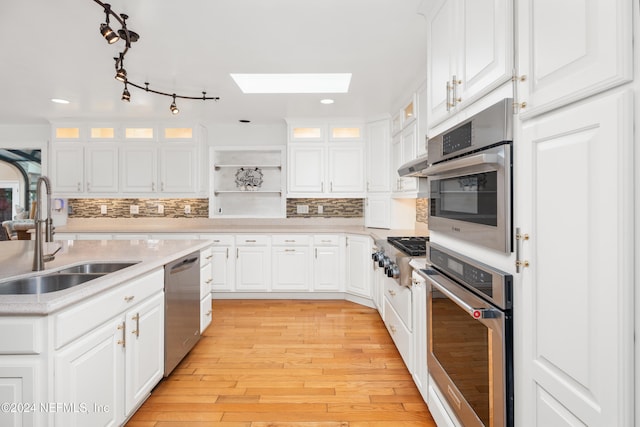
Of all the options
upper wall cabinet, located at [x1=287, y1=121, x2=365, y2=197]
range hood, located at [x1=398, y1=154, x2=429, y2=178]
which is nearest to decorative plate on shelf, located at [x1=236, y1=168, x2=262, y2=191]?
upper wall cabinet, located at [x1=287, y1=121, x2=365, y2=197]

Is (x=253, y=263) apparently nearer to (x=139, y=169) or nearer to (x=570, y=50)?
(x=139, y=169)

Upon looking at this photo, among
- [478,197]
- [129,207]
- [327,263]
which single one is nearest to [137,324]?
[478,197]

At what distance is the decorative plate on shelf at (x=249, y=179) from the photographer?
5027 millimetres

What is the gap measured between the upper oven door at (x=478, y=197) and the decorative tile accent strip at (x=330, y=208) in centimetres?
325

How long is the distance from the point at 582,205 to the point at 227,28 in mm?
2183

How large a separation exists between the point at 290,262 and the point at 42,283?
2.82 meters

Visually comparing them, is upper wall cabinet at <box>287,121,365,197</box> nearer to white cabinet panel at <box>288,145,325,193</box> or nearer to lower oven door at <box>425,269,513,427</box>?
white cabinet panel at <box>288,145,325,193</box>

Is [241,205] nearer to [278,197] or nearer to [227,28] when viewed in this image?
[278,197]

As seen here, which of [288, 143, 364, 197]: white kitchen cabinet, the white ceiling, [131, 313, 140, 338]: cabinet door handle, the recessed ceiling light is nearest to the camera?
[131, 313, 140, 338]: cabinet door handle

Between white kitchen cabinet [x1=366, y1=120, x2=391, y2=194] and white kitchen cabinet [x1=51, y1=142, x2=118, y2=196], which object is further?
white kitchen cabinet [x1=51, y1=142, x2=118, y2=196]

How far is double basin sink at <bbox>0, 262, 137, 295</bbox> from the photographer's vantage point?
166 cm

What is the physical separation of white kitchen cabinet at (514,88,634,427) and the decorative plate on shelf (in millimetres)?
4271

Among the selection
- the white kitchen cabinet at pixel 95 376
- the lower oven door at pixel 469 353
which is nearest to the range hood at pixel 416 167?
the lower oven door at pixel 469 353

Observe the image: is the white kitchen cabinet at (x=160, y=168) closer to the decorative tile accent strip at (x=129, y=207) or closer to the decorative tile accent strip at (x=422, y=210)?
the decorative tile accent strip at (x=129, y=207)
